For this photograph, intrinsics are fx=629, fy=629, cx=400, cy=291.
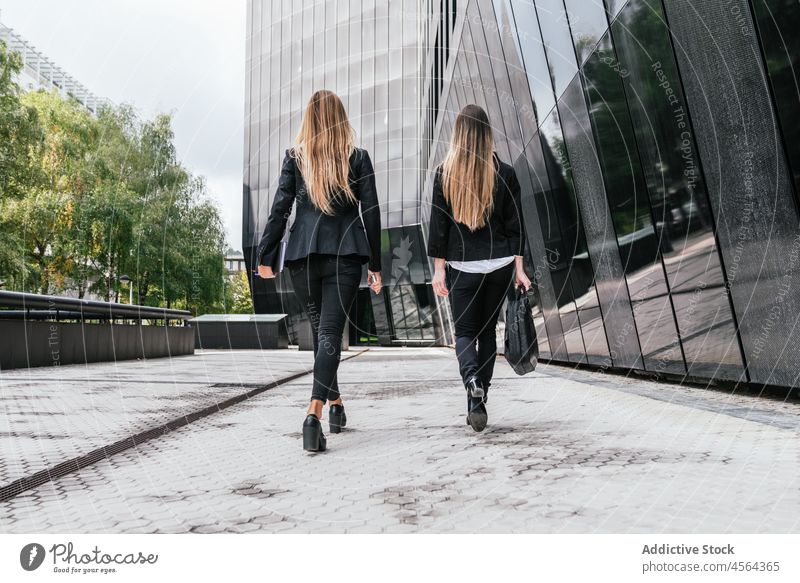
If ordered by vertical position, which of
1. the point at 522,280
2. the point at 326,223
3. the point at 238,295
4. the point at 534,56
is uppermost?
the point at 238,295

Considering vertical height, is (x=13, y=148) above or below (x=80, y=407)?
above

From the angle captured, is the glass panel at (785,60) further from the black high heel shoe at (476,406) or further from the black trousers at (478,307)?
the black high heel shoe at (476,406)

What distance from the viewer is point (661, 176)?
588 cm

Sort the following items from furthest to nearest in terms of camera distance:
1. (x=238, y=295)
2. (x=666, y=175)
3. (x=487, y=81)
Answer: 1. (x=238, y=295)
2. (x=487, y=81)
3. (x=666, y=175)

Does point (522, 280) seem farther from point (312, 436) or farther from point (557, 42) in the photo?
point (557, 42)

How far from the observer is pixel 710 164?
16.4ft

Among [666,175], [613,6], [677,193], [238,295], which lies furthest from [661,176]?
[238,295]

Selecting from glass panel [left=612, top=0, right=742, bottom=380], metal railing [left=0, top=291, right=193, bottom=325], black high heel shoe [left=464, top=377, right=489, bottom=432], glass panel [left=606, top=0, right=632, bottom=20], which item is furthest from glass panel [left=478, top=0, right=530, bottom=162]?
black high heel shoe [left=464, top=377, right=489, bottom=432]

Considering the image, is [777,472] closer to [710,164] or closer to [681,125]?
[710,164]

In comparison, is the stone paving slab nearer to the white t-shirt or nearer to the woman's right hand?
the woman's right hand

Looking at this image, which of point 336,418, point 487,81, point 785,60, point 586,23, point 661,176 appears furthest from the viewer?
point 487,81
